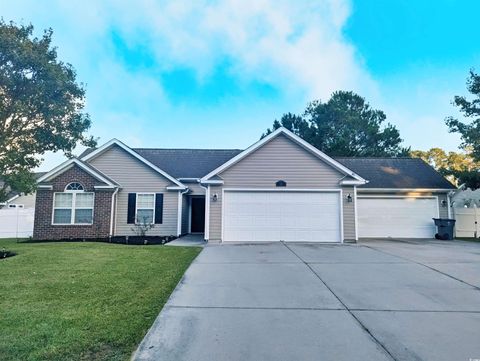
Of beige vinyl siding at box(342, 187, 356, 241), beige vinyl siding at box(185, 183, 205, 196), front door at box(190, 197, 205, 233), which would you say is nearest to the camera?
beige vinyl siding at box(342, 187, 356, 241)

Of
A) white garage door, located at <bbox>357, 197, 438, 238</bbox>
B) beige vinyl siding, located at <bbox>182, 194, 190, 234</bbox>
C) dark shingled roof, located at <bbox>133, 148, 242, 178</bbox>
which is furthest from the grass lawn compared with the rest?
white garage door, located at <bbox>357, 197, 438, 238</bbox>

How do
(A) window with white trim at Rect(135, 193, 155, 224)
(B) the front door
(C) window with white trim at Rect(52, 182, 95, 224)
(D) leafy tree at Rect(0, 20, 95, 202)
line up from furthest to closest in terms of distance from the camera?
(B) the front door, (A) window with white trim at Rect(135, 193, 155, 224), (D) leafy tree at Rect(0, 20, 95, 202), (C) window with white trim at Rect(52, 182, 95, 224)

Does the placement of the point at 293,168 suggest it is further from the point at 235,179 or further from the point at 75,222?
the point at 75,222

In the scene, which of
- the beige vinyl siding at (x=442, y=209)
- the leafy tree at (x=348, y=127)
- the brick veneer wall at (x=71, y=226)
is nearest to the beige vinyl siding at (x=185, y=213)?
the brick veneer wall at (x=71, y=226)

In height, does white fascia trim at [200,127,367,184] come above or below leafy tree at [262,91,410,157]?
below

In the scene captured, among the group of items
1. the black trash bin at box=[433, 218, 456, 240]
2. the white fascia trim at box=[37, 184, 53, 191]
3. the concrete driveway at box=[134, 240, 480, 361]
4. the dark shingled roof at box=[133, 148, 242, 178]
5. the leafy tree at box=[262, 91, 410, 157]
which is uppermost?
the leafy tree at box=[262, 91, 410, 157]

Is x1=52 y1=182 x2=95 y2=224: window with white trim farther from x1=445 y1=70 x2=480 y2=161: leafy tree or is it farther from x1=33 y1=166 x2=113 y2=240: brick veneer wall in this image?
x1=445 y1=70 x2=480 y2=161: leafy tree

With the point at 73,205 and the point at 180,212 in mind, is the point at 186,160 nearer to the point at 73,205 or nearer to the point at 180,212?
the point at 180,212

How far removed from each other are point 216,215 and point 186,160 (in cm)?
681

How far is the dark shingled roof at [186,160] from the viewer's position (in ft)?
58.8

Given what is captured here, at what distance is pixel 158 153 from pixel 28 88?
7.67 meters

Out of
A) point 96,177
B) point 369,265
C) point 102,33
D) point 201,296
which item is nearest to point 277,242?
point 369,265

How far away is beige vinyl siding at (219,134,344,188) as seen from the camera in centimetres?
1357

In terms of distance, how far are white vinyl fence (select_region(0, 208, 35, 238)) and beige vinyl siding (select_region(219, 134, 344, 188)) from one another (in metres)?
11.7
